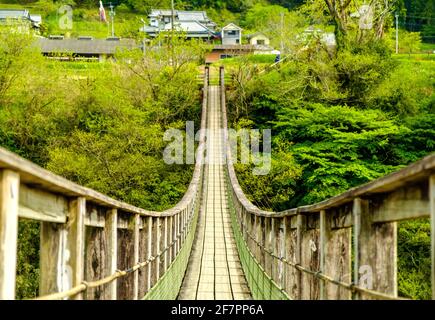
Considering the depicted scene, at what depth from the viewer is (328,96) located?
36750mm

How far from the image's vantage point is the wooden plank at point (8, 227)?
306 centimetres

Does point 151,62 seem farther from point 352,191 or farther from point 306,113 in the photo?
point 352,191

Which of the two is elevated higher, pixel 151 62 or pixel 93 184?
pixel 151 62

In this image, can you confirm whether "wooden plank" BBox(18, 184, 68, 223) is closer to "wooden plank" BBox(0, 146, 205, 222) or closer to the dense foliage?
"wooden plank" BBox(0, 146, 205, 222)

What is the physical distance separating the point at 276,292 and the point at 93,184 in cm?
2266

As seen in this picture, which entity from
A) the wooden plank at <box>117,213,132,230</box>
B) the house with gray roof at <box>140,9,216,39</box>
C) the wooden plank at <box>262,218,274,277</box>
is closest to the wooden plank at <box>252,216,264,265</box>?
the wooden plank at <box>262,218,274,277</box>

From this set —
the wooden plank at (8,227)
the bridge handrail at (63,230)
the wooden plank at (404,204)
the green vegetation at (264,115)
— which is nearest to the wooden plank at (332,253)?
the wooden plank at (404,204)

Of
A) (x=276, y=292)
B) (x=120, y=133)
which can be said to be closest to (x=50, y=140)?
(x=120, y=133)

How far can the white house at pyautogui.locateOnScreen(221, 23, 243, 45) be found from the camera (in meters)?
74.0

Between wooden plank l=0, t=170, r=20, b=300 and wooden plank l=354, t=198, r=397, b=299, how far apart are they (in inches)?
80.6

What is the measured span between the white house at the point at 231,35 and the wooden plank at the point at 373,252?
7045cm

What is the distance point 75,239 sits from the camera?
4297 millimetres

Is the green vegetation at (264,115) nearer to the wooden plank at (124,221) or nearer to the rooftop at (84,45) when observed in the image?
the wooden plank at (124,221)

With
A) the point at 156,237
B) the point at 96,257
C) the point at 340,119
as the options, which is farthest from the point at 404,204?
the point at 340,119
